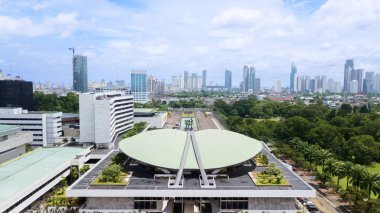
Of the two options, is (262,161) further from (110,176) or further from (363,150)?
(363,150)

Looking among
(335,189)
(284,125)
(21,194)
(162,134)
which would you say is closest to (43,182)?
(21,194)

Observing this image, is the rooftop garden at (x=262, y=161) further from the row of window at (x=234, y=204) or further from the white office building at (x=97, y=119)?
the white office building at (x=97, y=119)

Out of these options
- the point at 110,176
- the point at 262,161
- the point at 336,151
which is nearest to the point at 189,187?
the point at 110,176

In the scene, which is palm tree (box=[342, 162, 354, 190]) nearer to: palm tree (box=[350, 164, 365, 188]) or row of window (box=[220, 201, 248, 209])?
palm tree (box=[350, 164, 365, 188])

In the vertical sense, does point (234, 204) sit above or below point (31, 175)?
below

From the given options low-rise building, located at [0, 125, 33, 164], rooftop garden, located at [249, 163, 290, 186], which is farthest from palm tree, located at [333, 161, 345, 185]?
low-rise building, located at [0, 125, 33, 164]

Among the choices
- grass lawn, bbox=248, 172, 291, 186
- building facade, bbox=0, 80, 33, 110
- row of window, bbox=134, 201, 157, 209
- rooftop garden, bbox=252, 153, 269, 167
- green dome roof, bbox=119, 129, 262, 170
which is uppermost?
building facade, bbox=0, 80, 33, 110

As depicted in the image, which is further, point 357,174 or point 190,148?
point 190,148

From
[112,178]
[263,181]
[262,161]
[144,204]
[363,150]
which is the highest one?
[262,161]
